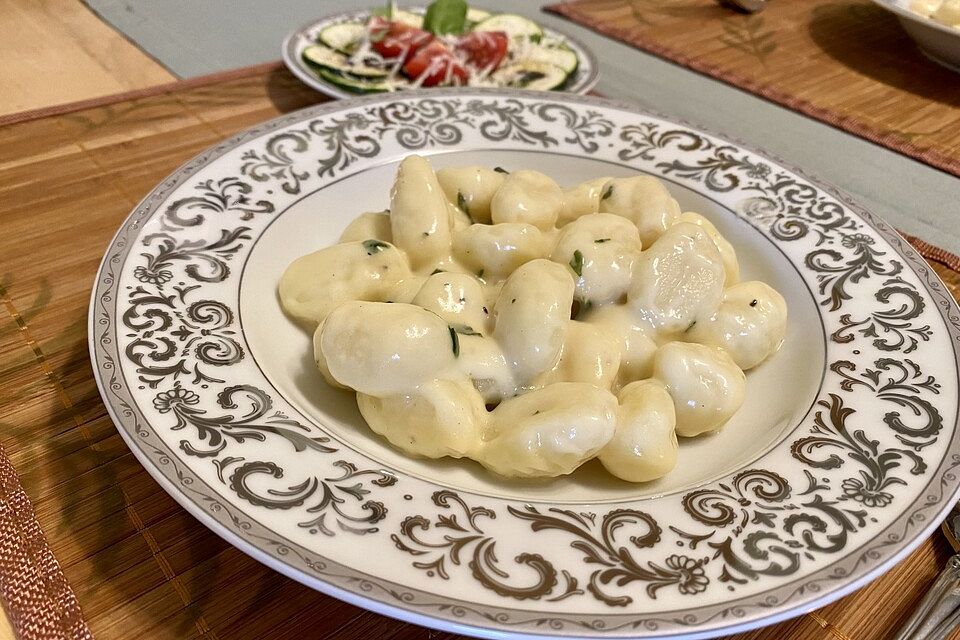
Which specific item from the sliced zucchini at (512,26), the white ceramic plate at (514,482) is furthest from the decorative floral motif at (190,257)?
the sliced zucchini at (512,26)

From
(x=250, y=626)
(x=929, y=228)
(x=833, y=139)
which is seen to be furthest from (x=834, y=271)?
(x=250, y=626)

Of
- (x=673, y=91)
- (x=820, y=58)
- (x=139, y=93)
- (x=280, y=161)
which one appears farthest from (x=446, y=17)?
(x=820, y=58)

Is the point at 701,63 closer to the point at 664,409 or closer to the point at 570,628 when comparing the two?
the point at 664,409

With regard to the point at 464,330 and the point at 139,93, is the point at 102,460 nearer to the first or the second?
the point at 464,330

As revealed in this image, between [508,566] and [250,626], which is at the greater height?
[508,566]

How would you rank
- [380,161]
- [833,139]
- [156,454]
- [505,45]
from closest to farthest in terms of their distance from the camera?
1. [156,454]
2. [380,161]
3. [833,139]
4. [505,45]

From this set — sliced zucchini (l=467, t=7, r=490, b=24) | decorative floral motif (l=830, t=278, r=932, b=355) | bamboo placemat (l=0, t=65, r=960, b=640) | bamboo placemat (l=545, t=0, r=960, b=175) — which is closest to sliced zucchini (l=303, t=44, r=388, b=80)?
sliced zucchini (l=467, t=7, r=490, b=24)

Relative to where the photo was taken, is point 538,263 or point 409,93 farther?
point 409,93

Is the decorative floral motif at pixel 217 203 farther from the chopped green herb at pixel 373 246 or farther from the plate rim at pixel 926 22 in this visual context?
the plate rim at pixel 926 22
